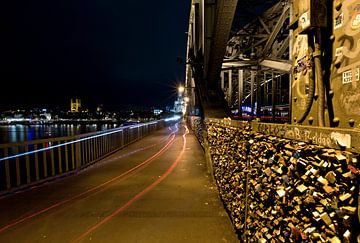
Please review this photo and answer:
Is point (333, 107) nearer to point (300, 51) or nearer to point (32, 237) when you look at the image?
point (300, 51)

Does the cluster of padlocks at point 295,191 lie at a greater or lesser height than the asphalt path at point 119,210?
greater

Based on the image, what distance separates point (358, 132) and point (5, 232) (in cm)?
502

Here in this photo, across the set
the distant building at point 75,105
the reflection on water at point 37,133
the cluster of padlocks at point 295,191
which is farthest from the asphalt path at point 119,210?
the distant building at point 75,105

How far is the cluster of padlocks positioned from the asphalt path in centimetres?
123

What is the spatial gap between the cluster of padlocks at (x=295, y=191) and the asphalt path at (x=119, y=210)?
1.23 metres

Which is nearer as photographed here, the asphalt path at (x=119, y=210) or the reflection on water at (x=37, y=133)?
the asphalt path at (x=119, y=210)

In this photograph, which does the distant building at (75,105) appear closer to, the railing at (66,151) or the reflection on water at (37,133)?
the reflection on water at (37,133)

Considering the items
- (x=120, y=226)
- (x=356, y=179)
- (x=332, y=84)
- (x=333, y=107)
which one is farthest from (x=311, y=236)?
(x=120, y=226)

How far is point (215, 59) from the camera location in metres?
9.53

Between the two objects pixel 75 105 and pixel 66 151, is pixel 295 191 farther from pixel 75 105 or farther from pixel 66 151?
pixel 75 105

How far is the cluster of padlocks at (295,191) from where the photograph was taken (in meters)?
A: 1.12

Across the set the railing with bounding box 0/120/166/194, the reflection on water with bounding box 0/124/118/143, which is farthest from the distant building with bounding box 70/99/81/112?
the railing with bounding box 0/120/166/194

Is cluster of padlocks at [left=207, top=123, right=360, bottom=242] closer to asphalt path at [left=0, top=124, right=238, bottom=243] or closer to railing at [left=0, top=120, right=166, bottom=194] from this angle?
asphalt path at [left=0, top=124, right=238, bottom=243]

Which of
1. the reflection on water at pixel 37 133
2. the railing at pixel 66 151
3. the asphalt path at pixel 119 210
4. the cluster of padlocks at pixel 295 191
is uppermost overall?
the cluster of padlocks at pixel 295 191
